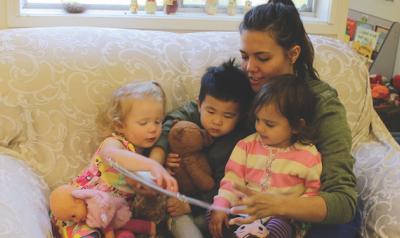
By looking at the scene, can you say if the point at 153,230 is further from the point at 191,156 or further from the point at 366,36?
the point at 366,36

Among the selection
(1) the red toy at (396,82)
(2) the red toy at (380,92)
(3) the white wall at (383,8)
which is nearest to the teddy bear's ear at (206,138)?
(2) the red toy at (380,92)

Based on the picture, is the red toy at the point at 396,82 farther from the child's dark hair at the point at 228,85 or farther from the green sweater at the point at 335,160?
the child's dark hair at the point at 228,85

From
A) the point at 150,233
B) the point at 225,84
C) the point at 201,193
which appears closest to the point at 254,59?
the point at 225,84

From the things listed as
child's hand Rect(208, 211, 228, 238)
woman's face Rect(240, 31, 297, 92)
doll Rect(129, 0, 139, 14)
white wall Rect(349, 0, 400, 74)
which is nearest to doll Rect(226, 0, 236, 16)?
doll Rect(129, 0, 139, 14)

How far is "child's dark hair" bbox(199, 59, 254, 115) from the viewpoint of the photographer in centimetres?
157

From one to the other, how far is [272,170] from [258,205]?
0.20 m

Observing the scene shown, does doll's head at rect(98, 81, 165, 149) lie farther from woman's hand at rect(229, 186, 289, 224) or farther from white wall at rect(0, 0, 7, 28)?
white wall at rect(0, 0, 7, 28)

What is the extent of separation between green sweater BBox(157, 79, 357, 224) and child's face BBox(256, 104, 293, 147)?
0.11m

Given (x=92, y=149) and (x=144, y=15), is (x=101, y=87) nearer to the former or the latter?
(x=92, y=149)

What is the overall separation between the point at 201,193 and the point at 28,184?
20.5 inches

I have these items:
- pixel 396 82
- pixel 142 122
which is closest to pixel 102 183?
pixel 142 122

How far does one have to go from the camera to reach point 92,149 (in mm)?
1732

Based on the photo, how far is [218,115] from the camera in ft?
5.20

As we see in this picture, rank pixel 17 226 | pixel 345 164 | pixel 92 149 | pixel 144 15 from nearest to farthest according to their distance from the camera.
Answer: pixel 17 226 < pixel 345 164 < pixel 92 149 < pixel 144 15
